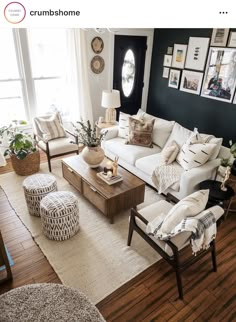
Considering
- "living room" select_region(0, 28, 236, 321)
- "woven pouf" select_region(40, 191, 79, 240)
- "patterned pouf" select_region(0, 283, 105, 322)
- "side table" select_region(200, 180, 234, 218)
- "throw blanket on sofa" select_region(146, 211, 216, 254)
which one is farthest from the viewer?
"side table" select_region(200, 180, 234, 218)

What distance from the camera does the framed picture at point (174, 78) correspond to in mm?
4637

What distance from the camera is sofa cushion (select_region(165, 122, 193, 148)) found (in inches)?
135

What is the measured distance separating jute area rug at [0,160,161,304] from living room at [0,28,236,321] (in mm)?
11

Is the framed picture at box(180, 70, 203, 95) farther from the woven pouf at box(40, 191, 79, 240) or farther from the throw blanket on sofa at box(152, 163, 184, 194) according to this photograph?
the woven pouf at box(40, 191, 79, 240)

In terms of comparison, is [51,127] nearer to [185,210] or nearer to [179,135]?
[179,135]

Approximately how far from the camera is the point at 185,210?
1.89 m

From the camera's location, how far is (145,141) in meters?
3.81

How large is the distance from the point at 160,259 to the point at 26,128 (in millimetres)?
3283

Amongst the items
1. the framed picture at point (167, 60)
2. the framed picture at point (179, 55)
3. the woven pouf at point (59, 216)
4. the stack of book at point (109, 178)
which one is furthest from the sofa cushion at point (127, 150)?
the framed picture at point (167, 60)

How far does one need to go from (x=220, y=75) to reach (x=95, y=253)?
3.44 metres

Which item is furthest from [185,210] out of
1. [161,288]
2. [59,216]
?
[59,216]

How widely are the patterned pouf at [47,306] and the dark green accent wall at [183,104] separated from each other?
11.6 feet

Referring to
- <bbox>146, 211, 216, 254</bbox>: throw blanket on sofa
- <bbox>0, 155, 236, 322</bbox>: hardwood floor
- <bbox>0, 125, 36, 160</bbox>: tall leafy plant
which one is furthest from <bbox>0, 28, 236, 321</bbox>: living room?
<bbox>146, 211, 216, 254</bbox>: throw blanket on sofa

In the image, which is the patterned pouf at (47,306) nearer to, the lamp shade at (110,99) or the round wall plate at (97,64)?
the lamp shade at (110,99)
